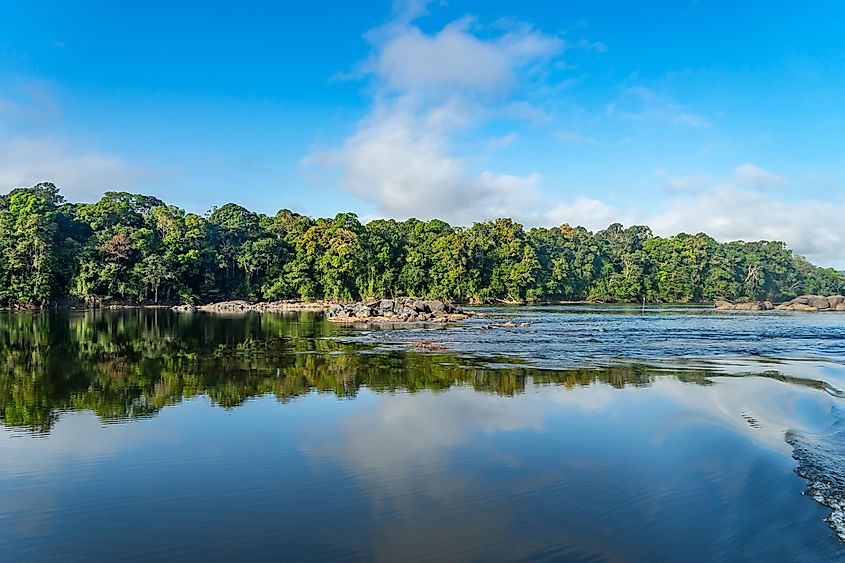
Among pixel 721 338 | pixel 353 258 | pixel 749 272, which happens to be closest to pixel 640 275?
pixel 749 272

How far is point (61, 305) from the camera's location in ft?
212

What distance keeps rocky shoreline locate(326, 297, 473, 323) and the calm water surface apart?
28.5 metres

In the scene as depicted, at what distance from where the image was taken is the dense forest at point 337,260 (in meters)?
63.7

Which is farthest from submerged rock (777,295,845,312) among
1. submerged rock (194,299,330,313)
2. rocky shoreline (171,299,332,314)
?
submerged rock (194,299,330,313)

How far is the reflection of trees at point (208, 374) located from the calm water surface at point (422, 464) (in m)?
0.14

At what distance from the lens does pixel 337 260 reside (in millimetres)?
76250

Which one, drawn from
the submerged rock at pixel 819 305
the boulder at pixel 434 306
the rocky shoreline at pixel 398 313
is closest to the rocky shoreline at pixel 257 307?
the rocky shoreline at pixel 398 313

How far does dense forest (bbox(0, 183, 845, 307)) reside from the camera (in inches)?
2509

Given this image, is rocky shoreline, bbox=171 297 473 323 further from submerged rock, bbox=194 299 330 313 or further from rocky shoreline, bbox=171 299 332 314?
submerged rock, bbox=194 299 330 313

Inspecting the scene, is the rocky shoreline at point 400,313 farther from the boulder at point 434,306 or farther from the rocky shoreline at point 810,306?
the rocky shoreline at point 810,306

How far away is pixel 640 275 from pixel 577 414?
89.0m

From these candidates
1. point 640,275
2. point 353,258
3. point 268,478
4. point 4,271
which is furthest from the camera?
point 640,275

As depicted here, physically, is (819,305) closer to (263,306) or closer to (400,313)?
(400,313)

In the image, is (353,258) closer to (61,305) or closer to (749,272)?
(61,305)
